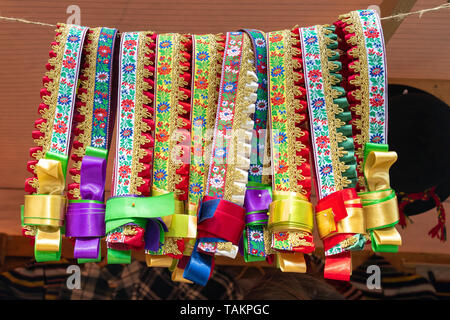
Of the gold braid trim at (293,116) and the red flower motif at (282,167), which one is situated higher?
the gold braid trim at (293,116)

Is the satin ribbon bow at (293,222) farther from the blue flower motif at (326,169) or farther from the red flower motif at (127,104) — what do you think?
the red flower motif at (127,104)

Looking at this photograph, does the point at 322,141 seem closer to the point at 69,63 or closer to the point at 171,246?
the point at 171,246

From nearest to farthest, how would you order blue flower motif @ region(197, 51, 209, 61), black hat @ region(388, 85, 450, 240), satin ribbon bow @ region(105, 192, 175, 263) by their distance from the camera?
satin ribbon bow @ region(105, 192, 175, 263) < blue flower motif @ region(197, 51, 209, 61) < black hat @ region(388, 85, 450, 240)

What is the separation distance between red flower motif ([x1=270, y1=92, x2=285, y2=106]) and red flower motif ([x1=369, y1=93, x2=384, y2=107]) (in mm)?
138

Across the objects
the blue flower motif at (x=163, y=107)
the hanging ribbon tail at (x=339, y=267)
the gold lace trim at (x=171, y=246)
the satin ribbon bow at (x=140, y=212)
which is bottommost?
the hanging ribbon tail at (x=339, y=267)

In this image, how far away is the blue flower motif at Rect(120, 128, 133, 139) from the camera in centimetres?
73

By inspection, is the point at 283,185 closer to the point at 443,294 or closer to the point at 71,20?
the point at 71,20

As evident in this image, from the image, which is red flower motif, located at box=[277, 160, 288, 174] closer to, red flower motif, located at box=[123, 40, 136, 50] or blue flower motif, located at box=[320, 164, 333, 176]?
blue flower motif, located at box=[320, 164, 333, 176]

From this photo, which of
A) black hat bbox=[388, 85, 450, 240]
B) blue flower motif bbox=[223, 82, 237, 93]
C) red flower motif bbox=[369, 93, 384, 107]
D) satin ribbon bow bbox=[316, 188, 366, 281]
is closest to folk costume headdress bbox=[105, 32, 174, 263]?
blue flower motif bbox=[223, 82, 237, 93]

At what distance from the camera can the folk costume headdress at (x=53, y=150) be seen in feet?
2.30

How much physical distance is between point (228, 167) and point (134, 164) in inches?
5.7

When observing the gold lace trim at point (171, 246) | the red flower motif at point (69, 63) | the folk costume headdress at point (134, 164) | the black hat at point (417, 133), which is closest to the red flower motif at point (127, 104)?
the folk costume headdress at point (134, 164)

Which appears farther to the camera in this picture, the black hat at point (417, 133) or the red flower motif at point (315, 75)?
the black hat at point (417, 133)

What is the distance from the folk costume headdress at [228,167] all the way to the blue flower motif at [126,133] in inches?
5.2
